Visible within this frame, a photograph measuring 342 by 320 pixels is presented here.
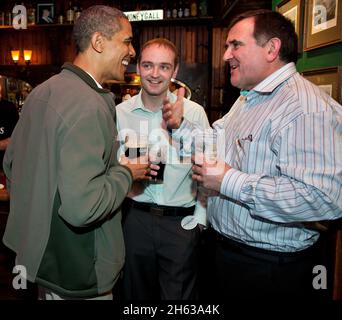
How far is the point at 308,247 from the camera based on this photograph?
1.48 m

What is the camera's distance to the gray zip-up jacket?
1163 mm

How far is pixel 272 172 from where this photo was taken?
140 cm

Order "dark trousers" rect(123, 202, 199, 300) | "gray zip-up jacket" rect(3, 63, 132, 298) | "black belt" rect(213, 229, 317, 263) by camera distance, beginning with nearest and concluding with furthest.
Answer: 1. "gray zip-up jacket" rect(3, 63, 132, 298)
2. "black belt" rect(213, 229, 317, 263)
3. "dark trousers" rect(123, 202, 199, 300)

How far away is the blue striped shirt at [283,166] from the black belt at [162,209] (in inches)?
16.7

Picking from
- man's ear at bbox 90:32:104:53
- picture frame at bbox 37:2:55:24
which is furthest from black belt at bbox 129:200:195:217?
picture frame at bbox 37:2:55:24

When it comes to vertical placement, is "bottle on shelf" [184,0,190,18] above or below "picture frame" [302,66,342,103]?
above

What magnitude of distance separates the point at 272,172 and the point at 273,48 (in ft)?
1.85

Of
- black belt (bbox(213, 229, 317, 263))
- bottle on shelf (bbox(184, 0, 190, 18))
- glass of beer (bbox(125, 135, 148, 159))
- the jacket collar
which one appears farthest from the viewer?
bottle on shelf (bbox(184, 0, 190, 18))

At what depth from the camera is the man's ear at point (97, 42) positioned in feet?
4.63

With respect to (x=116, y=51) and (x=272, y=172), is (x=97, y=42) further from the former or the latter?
(x=272, y=172)

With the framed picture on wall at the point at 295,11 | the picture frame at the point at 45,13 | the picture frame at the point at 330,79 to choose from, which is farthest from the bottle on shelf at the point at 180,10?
the picture frame at the point at 330,79

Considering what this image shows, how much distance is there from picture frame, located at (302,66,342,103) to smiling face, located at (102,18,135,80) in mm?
1092

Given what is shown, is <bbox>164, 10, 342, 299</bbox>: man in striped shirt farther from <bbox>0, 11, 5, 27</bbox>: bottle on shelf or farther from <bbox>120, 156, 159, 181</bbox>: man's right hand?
<bbox>0, 11, 5, 27</bbox>: bottle on shelf

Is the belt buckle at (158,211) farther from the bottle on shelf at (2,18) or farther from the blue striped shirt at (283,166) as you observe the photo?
the bottle on shelf at (2,18)
